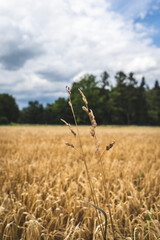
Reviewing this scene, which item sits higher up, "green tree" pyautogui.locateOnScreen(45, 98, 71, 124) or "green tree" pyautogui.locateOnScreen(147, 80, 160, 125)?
"green tree" pyautogui.locateOnScreen(147, 80, 160, 125)

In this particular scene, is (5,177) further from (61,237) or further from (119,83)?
(119,83)

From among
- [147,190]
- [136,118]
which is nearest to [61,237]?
[147,190]

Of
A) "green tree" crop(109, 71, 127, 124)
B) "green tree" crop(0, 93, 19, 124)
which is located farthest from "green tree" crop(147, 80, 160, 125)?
"green tree" crop(0, 93, 19, 124)

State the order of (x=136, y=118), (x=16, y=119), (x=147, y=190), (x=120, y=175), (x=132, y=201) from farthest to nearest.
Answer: (x=136, y=118)
(x=16, y=119)
(x=120, y=175)
(x=147, y=190)
(x=132, y=201)

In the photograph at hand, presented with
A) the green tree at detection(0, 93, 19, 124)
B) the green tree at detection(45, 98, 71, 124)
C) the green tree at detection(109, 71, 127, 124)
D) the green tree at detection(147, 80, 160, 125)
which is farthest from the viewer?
the green tree at detection(147, 80, 160, 125)

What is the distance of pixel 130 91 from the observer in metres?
47.8

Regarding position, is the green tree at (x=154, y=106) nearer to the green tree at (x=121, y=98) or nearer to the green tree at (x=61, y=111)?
the green tree at (x=121, y=98)

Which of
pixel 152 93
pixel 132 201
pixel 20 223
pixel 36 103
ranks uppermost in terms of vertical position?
pixel 152 93

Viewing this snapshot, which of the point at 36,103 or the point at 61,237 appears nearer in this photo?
the point at 61,237

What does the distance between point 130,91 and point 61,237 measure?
50177 millimetres

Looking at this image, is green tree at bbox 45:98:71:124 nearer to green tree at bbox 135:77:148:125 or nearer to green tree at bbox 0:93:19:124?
green tree at bbox 0:93:19:124

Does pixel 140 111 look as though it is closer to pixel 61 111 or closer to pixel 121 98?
pixel 121 98

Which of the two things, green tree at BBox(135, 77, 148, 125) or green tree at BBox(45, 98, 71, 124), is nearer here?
green tree at BBox(45, 98, 71, 124)

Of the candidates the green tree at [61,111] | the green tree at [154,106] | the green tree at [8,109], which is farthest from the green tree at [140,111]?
the green tree at [61,111]
